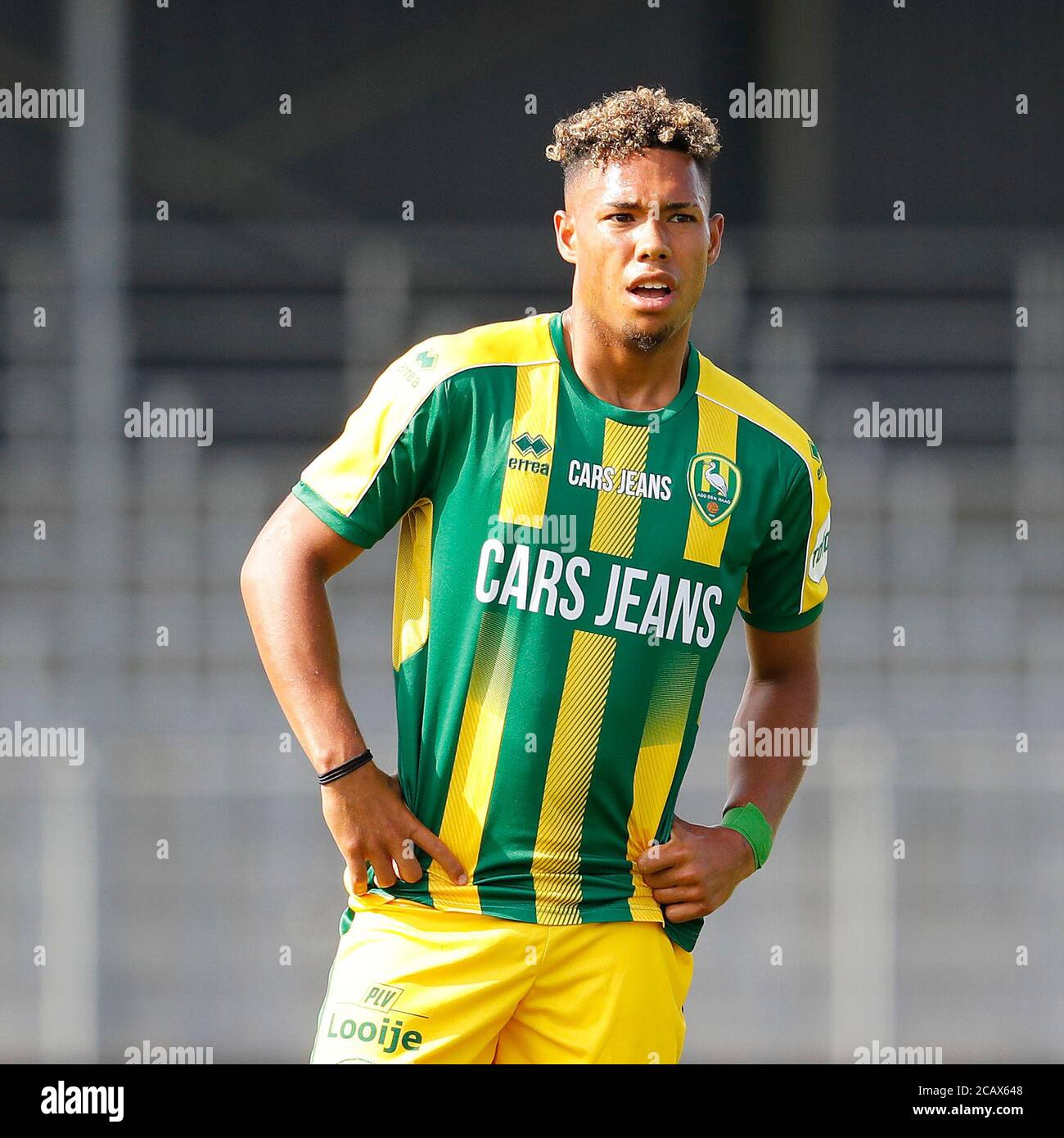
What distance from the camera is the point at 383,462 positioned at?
68.6 inches

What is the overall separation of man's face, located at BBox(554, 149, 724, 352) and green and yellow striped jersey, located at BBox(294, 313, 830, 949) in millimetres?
107

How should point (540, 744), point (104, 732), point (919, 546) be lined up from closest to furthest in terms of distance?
point (540, 744) < point (104, 732) < point (919, 546)

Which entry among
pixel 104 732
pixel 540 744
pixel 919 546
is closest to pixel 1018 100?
pixel 919 546

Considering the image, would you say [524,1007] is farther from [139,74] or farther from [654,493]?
[139,74]

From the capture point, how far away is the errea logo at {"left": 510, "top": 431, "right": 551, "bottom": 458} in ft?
5.87

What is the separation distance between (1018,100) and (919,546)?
155 cm

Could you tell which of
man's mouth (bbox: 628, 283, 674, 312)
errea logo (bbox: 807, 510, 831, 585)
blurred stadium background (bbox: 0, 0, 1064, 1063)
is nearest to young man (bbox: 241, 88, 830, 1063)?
man's mouth (bbox: 628, 283, 674, 312)

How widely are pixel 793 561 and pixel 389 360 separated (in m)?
2.89

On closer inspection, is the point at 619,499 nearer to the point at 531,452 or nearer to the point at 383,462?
the point at 531,452

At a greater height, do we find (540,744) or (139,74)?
(139,74)

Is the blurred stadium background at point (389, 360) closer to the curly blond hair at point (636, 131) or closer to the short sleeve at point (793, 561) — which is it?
the short sleeve at point (793, 561)

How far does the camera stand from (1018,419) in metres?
4.71

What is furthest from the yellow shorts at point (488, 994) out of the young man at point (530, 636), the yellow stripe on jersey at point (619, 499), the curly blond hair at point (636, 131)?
the curly blond hair at point (636, 131)

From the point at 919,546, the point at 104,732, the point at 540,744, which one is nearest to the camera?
the point at 540,744
